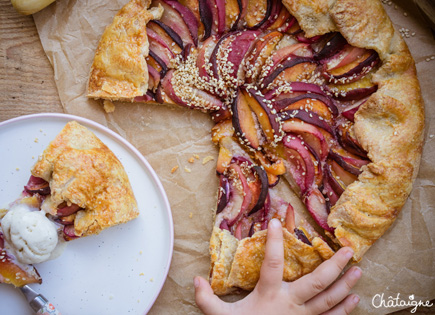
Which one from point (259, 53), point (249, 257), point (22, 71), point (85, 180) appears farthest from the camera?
point (22, 71)

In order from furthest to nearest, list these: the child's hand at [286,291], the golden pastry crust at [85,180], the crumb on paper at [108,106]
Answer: the crumb on paper at [108,106] → the child's hand at [286,291] → the golden pastry crust at [85,180]

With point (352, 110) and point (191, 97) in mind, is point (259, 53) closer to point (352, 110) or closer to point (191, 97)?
point (191, 97)

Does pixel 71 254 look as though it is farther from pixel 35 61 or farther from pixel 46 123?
pixel 35 61

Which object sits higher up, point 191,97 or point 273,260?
point 191,97

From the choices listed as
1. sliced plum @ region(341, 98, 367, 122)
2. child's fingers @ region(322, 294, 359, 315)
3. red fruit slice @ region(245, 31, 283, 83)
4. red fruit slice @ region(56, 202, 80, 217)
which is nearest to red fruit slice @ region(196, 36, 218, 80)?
red fruit slice @ region(245, 31, 283, 83)

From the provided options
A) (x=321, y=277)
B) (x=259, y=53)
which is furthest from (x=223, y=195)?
(x=259, y=53)

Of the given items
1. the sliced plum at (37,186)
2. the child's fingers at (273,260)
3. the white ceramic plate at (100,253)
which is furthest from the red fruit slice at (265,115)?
the sliced plum at (37,186)

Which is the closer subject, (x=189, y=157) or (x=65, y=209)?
(x=65, y=209)

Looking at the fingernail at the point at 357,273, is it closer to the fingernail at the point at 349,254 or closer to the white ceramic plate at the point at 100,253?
the fingernail at the point at 349,254
